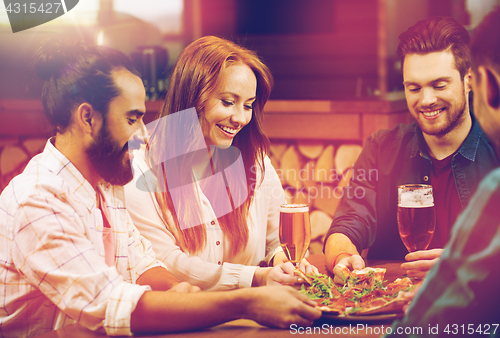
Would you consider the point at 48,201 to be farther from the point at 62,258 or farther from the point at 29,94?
the point at 29,94

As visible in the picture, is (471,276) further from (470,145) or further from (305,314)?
(470,145)

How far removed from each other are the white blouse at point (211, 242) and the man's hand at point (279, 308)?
494 mm

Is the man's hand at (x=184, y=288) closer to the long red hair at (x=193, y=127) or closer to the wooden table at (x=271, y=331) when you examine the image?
the wooden table at (x=271, y=331)

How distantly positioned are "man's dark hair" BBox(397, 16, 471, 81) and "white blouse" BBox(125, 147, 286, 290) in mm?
775

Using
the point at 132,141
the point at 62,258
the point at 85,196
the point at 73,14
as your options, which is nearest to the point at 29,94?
the point at 73,14

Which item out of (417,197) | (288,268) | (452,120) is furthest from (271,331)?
(452,120)

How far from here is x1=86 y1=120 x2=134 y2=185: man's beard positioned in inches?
54.0

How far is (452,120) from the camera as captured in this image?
75.2 inches

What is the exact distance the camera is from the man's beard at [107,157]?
1.37 m

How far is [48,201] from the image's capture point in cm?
114

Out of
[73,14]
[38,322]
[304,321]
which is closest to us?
[304,321]

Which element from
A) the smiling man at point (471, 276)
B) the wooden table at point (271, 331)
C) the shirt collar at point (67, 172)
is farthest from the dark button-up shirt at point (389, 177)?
the smiling man at point (471, 276)

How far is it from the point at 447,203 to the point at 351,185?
1.22ft

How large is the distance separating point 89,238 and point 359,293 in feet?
2.18
